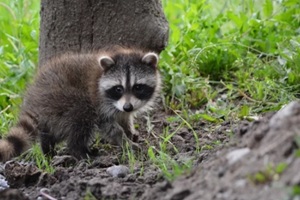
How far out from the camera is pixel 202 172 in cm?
419

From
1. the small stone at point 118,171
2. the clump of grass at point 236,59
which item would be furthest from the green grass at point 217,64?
the small stone at point 118,171

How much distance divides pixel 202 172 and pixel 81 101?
8.93 feet

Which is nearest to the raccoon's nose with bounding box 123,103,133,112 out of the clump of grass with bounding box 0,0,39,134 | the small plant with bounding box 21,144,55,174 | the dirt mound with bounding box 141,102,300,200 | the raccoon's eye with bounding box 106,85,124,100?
the raccoon's eye with bounding box 106,85,124,100

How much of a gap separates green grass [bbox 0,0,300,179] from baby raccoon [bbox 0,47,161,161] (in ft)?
1.44

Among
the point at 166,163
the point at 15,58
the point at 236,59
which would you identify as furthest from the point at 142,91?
the point at 15,58

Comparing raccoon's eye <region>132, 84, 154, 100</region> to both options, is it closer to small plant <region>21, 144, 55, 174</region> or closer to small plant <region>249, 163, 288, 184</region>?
small plant <region>21, 144, 55, 174</region>

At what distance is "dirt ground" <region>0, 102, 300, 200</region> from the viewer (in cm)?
353

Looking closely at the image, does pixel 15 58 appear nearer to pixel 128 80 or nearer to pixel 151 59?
pixel 128 80

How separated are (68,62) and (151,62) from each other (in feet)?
2.44

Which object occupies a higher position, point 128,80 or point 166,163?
point 128,80

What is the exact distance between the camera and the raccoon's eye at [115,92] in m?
6.93

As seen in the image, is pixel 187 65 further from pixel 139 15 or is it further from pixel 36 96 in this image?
pixel 36 96

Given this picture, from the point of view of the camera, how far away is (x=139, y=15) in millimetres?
7422

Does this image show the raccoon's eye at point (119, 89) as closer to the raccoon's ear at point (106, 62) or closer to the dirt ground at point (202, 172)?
the raccoon's ear at point (106, 62)
